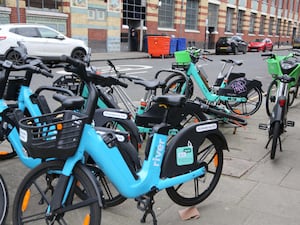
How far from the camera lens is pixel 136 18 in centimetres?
2572

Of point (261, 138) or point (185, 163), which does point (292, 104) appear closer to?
point (261, 138)

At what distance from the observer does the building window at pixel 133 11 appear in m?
24.8

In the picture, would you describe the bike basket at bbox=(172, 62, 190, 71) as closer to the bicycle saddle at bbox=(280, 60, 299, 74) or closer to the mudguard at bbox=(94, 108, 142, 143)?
the bicycle saddle at bbox=(280, 60, 299, 74)

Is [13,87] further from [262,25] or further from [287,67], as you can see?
[262,25]

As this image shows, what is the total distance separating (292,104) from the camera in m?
7.97

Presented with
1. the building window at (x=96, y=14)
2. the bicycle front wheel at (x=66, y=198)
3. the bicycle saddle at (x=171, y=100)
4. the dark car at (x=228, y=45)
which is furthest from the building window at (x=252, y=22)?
the bicycle front wheel at (x=66, y=198)

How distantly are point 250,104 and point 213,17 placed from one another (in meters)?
29.0

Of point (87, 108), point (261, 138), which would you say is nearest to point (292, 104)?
point (261, 138)

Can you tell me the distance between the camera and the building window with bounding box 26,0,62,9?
61.8 ft

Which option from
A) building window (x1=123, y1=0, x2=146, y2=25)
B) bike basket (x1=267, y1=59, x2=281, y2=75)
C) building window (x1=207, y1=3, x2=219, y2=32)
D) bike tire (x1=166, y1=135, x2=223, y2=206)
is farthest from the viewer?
building window (x1=207, y1=3, x2=219, y2=32)

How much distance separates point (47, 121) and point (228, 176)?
2312 mm

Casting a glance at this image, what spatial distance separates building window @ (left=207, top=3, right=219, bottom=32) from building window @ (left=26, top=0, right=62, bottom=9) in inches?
686

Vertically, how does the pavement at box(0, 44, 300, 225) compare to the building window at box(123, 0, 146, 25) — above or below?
below

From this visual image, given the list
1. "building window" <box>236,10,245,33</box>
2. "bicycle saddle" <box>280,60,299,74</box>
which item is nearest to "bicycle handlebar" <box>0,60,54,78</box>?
"bicycle saddle" <box>280,60,299,74</box>
